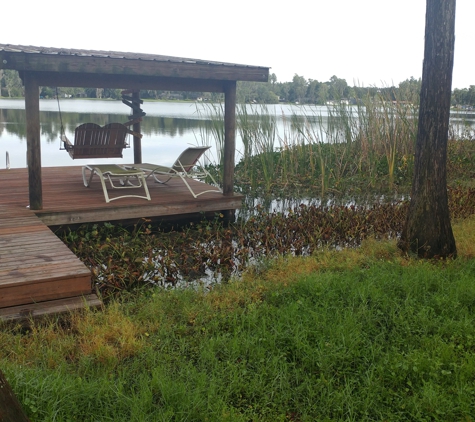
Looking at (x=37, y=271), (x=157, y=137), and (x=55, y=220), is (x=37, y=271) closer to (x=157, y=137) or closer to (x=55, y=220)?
(x=55, y=220)

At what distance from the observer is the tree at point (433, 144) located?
186 inches

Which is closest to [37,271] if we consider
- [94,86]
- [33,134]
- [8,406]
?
[8,406]

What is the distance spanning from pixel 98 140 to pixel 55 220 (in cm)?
163

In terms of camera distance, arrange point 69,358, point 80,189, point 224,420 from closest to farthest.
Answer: point 224,420, point 69,358, point 80,189

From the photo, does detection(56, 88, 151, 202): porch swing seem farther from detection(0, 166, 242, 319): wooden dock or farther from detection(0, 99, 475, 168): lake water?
detection(0, 99, 475, 168): lake water

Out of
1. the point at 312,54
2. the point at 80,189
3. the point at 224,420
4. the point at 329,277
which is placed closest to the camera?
the point at 224,420

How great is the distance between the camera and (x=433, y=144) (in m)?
4.84

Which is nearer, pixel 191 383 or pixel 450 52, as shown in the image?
pixel 191 383

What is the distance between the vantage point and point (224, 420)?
2.43 meters

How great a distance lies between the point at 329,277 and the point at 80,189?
4171 millimetres

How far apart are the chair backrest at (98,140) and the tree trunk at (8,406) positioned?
5146 millimetres

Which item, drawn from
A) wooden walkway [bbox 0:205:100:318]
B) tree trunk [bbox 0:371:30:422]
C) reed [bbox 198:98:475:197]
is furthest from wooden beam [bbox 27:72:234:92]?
tree trunk [bbox 0:371:30:422]

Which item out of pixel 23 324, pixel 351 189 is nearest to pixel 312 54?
pixel 351 189

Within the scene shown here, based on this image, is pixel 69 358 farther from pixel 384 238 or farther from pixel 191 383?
pixel 384 238
